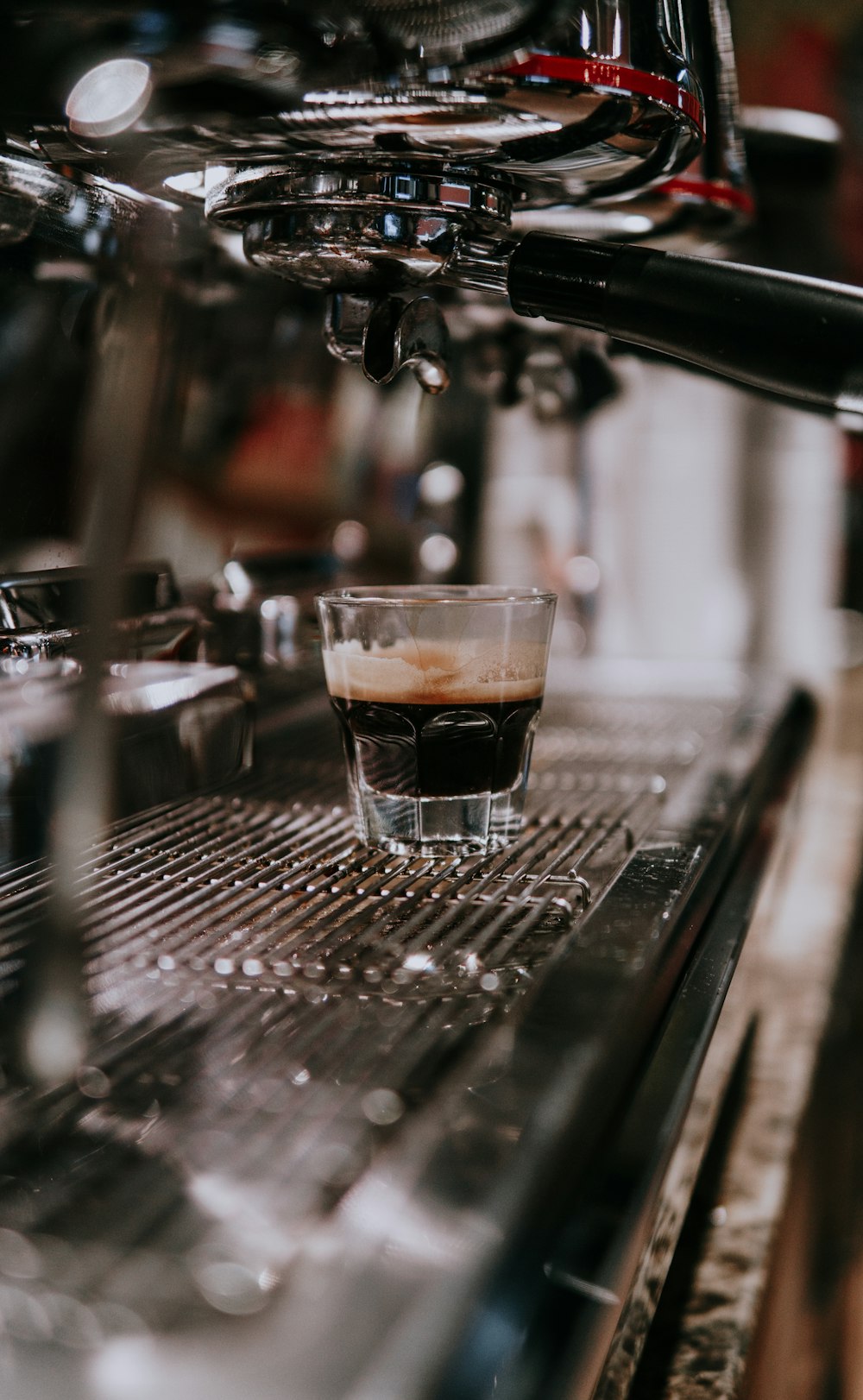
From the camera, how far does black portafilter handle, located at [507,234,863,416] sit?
1.33 ft

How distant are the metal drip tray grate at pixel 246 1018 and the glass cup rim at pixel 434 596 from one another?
0.10m

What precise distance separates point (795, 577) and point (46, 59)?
156 cm

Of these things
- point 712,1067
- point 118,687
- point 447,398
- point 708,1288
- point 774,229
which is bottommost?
point 708,1288

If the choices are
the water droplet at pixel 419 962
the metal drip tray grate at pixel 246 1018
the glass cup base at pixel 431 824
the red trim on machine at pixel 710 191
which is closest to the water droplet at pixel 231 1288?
the metal drip tray grate at pixel 246 1018

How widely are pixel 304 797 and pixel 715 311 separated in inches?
11.8

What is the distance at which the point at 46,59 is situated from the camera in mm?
384

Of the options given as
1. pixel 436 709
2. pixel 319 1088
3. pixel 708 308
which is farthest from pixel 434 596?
pixel 319 1088

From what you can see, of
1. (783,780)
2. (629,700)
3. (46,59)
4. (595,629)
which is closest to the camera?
(46,59)

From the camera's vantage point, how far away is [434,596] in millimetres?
604

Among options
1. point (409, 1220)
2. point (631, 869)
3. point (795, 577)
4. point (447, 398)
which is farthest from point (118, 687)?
point (795, 577)

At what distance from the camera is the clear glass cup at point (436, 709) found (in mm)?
500

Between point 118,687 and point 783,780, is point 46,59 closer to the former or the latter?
point 118,687

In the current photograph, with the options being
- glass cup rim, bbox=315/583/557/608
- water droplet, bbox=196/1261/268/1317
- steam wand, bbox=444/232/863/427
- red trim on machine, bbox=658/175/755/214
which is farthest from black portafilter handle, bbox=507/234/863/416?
water droplet, bbox=196/1261/268/1317

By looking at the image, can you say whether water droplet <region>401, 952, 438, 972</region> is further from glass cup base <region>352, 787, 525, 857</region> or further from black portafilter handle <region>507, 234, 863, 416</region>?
black portafilter handle <region>507, 234, 863, 416</region>
